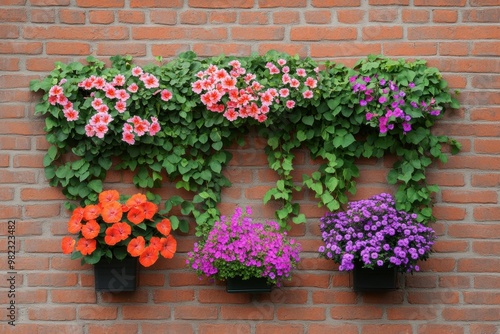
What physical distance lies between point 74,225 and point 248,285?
2.57 feet

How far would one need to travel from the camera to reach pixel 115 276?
3.26 meters

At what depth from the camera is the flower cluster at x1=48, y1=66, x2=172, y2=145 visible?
326 centimetres

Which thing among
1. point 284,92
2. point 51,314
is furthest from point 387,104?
point 51,314

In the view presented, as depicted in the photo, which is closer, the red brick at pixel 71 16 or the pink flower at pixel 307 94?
the pink flower at pixel 307 94

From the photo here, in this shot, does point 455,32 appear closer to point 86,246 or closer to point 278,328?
point 278,328

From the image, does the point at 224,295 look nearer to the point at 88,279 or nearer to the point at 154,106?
the point at 88,279

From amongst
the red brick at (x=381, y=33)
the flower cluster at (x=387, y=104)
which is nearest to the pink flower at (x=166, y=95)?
the flower cluster at (x=387, y=104)

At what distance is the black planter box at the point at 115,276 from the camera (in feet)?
10.7

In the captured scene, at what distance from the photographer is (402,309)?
3365mm

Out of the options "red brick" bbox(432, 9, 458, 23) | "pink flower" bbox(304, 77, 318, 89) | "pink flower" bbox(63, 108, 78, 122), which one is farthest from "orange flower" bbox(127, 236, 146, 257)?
"red brick" bbox(432, 9, 458, 23)

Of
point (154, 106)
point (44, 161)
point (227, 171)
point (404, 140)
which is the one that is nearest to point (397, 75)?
point (404, 140)

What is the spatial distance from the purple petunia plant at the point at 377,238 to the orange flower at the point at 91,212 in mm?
966

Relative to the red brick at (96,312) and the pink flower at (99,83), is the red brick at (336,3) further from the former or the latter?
the red brick at (96,312)

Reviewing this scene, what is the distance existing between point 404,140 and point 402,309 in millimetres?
755
